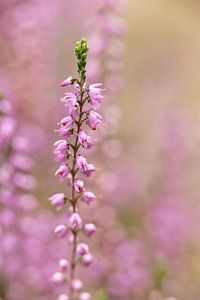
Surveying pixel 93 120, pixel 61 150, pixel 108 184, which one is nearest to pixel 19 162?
pixel 108 184

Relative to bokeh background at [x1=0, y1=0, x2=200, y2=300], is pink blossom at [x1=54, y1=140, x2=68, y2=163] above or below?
below

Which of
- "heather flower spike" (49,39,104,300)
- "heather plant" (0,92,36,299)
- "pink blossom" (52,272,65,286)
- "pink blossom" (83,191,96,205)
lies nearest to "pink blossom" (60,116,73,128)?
"heather flower spike" (49,39,104,300)

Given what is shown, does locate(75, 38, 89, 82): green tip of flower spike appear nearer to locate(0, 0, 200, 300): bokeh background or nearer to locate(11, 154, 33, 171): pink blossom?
locate(0, 0, 200, 300): bokeh background

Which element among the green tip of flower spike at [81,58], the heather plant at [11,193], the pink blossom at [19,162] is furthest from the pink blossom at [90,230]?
the pink blossom at [19,162]

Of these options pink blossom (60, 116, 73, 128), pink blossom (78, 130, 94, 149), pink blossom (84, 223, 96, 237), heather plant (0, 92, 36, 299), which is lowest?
pink blossom (84, 223, 96, 237)

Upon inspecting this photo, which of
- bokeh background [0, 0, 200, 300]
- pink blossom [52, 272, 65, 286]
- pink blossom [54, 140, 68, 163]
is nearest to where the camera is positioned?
pink blossom [54, 140, 68, 163]

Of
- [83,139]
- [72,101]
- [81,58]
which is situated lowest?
[83,139]

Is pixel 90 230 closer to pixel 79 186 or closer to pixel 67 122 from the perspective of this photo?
pixel 79 186

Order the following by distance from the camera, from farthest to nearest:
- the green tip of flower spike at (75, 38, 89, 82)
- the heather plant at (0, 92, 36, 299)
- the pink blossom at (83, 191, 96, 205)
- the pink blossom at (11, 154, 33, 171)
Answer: the pink blossom at (11, 154, 33, 171), the heather plant at (0, 92, 36, 299), the pink blossom at (83, 191, 96, 205), the green tip of flower spike at (75, 38, 89, 82)

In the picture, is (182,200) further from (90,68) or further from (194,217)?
(90,68)
